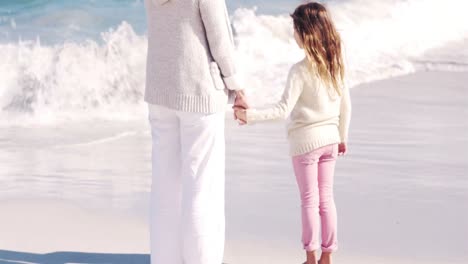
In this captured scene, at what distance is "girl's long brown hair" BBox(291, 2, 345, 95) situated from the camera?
4.75 metres

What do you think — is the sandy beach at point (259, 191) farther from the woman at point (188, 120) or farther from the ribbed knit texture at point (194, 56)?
the ribbed knit texture at point (194, 56)

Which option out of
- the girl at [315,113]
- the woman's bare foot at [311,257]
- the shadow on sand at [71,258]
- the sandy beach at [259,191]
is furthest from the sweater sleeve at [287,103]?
the shadow on sand at [71,258]

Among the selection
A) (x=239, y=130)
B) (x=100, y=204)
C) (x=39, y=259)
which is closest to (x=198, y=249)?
(x=39, y=259)

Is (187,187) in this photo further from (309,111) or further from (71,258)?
(71,258)

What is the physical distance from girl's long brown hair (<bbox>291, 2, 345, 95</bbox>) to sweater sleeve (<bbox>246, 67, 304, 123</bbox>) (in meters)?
0.10

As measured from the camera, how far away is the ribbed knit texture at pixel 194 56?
4371 millimetres

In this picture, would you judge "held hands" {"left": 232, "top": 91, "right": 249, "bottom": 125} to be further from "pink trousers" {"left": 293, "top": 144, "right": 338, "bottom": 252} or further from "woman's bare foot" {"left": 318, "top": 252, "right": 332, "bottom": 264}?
"woman's bare foot" {"left": 318, "top": 252, "right": 332, "bottom": 264}

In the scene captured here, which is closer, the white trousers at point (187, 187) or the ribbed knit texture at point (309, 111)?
the white trousers at point (187, 187)

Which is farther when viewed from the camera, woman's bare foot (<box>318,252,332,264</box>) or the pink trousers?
woman's bare foot (<box>318,252,332,264</box>)

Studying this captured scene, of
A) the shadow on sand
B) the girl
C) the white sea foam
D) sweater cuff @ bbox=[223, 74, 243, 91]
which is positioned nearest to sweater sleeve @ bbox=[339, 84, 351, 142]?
the girl

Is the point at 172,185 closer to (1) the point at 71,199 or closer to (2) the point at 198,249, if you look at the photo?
(2) the point at 198,249

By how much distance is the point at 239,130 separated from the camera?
802cm

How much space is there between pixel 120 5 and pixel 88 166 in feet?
29.5

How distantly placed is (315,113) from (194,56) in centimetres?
67
